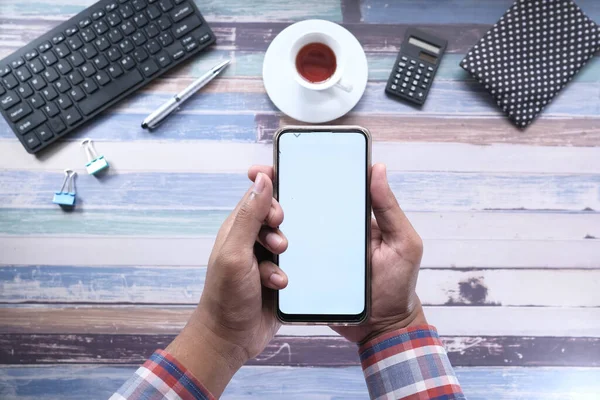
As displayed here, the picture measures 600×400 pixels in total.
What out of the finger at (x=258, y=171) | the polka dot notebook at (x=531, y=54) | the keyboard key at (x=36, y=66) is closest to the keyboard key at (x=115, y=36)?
the keyboard key at (x=36, y=66)

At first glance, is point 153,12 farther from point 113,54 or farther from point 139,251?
point 139,251

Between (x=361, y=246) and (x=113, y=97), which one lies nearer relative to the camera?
(x=361, y=246)

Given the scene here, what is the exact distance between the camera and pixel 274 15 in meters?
0.83

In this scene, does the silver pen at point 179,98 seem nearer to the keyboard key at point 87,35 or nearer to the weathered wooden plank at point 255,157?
the weathered wooden plank at point 255,157

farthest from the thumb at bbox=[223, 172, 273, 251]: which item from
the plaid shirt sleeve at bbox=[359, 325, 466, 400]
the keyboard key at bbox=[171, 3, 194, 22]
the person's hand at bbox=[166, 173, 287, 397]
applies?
the keyboard key at bbox=[171, 3, 194, 22]

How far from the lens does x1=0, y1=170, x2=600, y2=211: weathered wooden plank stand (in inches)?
32.0

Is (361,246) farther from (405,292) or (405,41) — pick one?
(405,41)

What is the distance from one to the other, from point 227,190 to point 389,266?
0.28m

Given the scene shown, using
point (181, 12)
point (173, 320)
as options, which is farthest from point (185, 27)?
point (173, 320)

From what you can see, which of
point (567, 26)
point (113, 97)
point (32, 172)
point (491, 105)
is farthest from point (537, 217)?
point (32, 172)

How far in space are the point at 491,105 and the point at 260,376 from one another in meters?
0.56

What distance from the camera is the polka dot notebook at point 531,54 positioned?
0.80 meters

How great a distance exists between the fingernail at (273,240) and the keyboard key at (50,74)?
430 mm

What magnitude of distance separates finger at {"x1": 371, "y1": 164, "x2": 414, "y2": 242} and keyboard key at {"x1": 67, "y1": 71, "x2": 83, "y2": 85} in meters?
0.48
